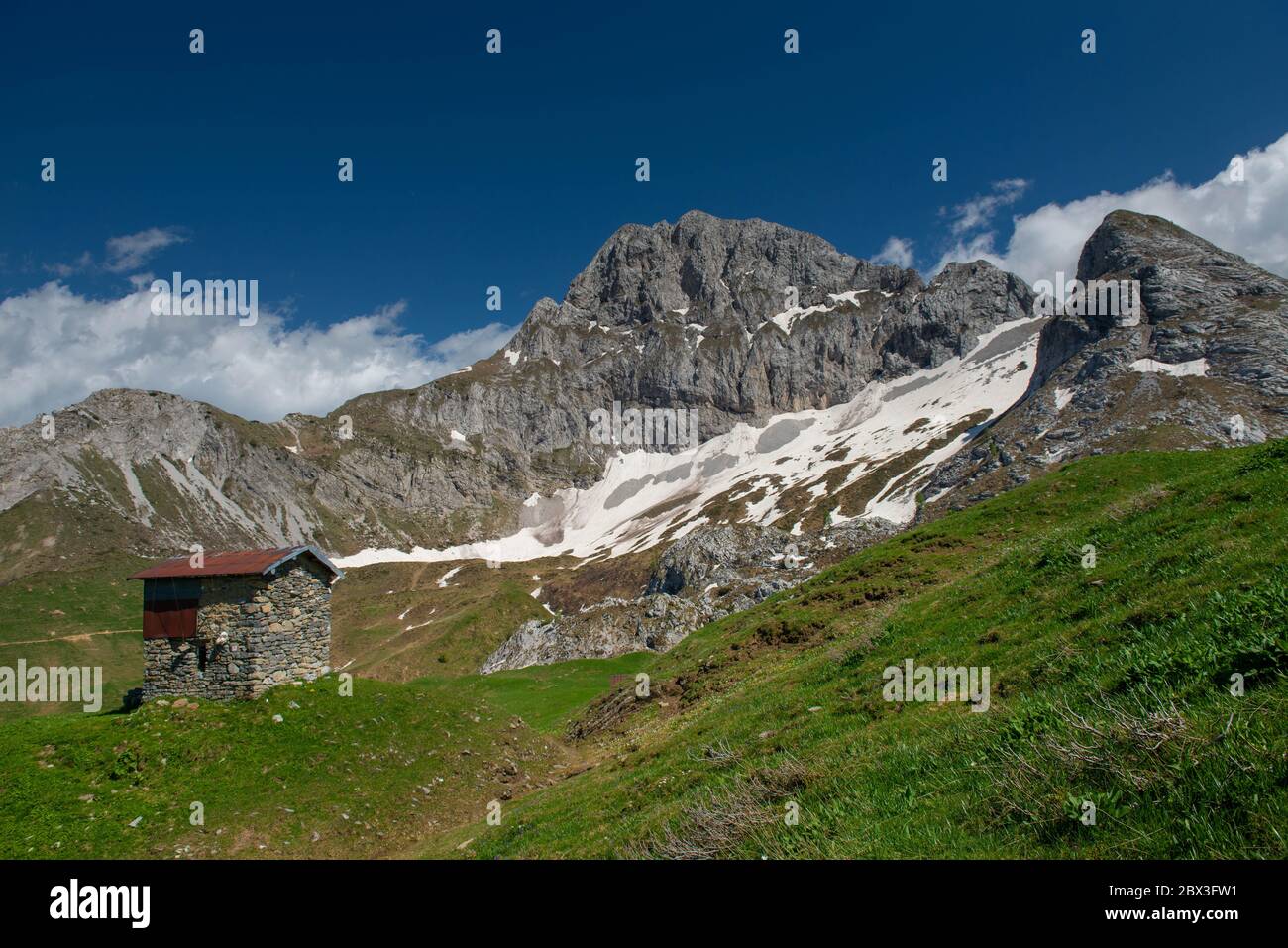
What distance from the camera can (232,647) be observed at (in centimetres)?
2591

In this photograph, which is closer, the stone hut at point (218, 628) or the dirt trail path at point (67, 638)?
the stone hut at point (218, 628)

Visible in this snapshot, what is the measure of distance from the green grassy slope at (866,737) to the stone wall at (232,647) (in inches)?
45.8

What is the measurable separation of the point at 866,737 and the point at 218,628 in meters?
25.6

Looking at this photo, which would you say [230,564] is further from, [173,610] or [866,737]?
[866,737]

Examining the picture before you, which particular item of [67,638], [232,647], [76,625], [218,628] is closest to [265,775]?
[232,647]

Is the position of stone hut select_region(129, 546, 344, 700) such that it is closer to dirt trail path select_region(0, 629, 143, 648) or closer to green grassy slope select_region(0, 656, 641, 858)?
green grassy slope select_region(0, 656, 641, 858)

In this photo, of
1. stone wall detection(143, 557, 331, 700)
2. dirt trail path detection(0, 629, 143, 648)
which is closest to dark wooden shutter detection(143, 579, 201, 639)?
stone wall detection(143, 557, 331, 700)

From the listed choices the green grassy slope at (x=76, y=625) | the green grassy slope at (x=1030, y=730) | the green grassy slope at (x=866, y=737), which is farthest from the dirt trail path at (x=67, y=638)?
the green grassy slope at (x=1030, y=730)

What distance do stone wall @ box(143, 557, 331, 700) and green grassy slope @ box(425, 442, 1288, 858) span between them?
1202 centimetres

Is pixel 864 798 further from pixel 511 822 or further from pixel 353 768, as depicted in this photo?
pixel 353 768

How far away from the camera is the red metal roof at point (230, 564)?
26.0 m

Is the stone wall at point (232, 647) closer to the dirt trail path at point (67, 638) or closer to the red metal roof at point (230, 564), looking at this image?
the red metal roof at point (230, 564)
